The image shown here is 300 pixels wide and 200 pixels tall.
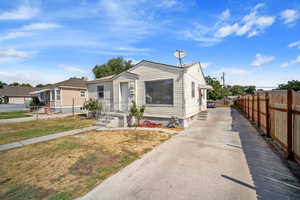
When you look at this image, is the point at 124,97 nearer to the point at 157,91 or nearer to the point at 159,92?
the point at 157,91

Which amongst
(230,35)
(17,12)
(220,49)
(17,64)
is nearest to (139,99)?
(17,12)

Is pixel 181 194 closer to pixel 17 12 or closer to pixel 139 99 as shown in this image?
pixel 139 99

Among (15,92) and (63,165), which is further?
(15,92)

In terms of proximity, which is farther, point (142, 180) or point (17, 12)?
point (17, 12)

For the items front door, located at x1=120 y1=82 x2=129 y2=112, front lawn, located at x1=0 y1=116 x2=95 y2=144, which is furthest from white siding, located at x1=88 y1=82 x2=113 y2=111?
front lawn, located at x1=0 y1=116 x2=95 y2=144

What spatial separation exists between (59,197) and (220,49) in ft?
57.7

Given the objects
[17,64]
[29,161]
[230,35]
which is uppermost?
[230,35]

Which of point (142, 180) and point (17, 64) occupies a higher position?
point (17, 64)

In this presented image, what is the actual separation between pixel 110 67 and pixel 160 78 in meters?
31.3

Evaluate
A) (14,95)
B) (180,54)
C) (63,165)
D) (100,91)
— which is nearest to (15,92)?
(14,95)

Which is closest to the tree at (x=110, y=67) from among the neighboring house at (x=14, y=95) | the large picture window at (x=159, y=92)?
the neighboring house at (x=14, y=95)

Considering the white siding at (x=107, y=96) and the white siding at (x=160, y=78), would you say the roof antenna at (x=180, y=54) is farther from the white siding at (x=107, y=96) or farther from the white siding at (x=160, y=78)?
the white siding at (x=107, y=96)

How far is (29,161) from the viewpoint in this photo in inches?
170

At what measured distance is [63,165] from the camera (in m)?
3.95
